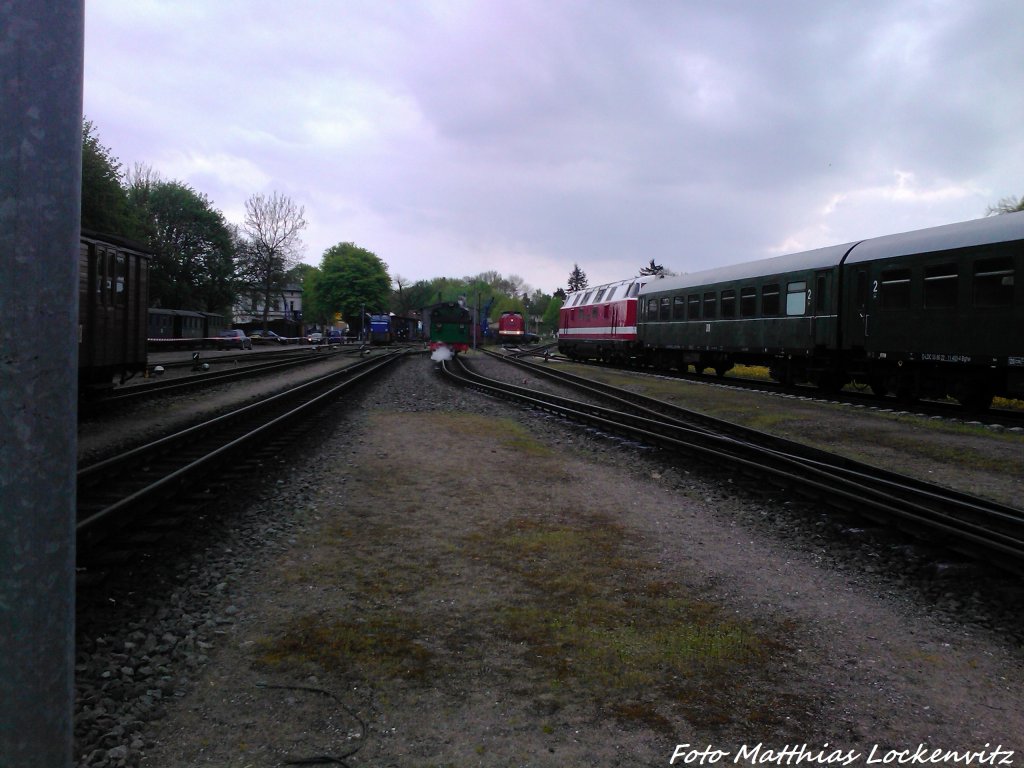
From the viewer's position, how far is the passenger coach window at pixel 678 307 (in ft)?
79.2

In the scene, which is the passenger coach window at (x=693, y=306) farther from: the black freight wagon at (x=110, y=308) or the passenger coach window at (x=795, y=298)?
the black freight wagon at (x=110, y=308)

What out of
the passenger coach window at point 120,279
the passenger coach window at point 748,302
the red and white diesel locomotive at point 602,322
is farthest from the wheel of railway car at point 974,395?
the passenger coach window at point 120,279

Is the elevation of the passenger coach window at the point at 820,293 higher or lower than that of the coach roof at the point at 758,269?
lower

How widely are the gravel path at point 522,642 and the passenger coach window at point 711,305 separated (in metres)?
16.2

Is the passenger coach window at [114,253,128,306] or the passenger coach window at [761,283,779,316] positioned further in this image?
the passenger coach window at [761,283,779,316]

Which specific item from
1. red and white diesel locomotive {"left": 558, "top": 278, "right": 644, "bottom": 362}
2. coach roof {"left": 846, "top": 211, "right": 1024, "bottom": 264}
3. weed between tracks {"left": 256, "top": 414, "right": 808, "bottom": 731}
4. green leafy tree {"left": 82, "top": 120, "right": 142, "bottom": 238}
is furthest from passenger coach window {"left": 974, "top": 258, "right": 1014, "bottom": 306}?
green leafy tree {"left": 82, "top": 120, "right": 142, "bottom": 238}

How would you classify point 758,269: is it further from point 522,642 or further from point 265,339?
point 265,339

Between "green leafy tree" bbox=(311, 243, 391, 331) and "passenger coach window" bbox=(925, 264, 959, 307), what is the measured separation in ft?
273

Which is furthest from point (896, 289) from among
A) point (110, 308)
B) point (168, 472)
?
point (110, 308)

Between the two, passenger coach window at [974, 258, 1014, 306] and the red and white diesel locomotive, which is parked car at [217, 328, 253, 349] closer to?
the red and white diesel locomotive

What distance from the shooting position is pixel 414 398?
16953mm

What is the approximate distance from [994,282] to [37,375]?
14382mm

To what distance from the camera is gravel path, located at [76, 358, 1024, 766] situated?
9.23ft

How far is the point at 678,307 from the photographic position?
24516mm
